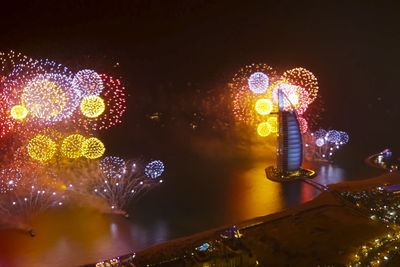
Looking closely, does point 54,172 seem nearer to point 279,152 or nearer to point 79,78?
point 79,78

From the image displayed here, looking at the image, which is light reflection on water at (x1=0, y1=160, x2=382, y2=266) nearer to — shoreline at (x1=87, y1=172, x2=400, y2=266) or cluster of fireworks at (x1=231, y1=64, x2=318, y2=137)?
shoreline at (x1=87, y1=172, x2=400, y2=266)

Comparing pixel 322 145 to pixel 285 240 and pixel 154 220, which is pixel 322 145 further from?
pixel 154 220

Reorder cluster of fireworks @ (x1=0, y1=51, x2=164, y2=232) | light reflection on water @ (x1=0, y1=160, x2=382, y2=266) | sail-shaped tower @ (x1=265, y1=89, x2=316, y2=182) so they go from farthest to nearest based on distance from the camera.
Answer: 1. sail-shaped tower @ (x1=265, y1=89, x2=316, y2=182)
2. cluster of fireworks @ (x1=0, y1=51, x2=164, y2=232)
3. light reflection on water @ (x1=0, y1=160, x2=382, y2=266)

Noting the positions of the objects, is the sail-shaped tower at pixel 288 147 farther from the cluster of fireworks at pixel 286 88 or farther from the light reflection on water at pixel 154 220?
the cluster of fireworks at pixel 286 88

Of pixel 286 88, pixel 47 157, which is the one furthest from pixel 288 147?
pixel 47 157

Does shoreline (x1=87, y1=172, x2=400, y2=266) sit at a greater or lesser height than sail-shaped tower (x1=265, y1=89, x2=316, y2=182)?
lesser

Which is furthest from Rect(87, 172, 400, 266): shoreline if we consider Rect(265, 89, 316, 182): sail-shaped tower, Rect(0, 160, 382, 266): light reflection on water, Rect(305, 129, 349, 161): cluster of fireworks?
Rect(305, 129, 349, 161): cluster of fireworks
